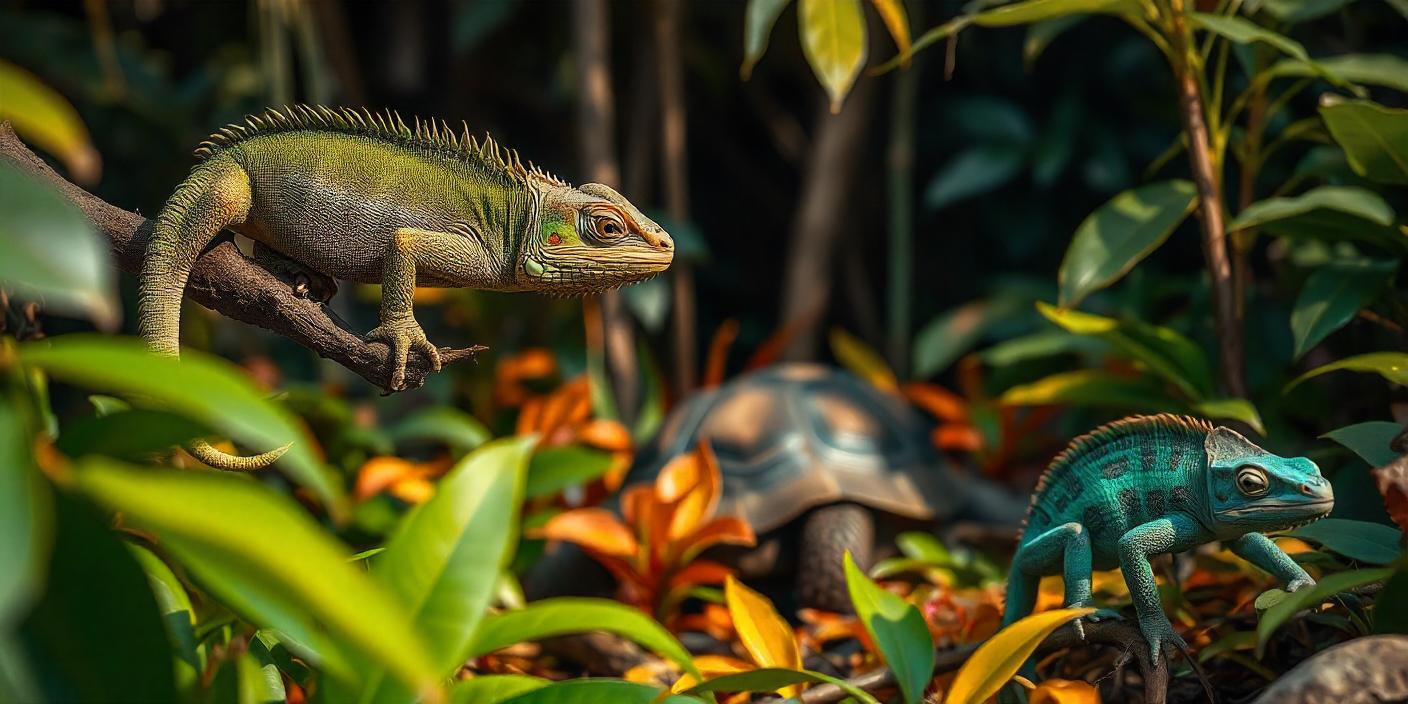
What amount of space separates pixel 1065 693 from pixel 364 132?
3.42 feet

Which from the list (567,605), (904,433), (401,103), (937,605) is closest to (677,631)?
(937,605)

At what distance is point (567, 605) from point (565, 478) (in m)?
0.95

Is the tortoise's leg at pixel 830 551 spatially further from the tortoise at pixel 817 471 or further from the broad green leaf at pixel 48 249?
the broad green leaf at pixel 48 249

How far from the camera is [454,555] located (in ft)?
3.99

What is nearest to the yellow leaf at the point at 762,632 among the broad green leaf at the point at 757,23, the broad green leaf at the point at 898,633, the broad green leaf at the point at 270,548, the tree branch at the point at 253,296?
the broad green leaf at the point at 898,633

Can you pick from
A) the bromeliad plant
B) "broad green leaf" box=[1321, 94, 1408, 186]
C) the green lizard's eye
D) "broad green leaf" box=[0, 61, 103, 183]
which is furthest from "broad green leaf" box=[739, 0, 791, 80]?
"broad green leaf" box=[0, 61, 103, 183]

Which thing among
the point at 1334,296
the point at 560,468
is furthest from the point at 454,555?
the point at 1334,296

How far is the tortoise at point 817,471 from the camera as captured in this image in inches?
93.4

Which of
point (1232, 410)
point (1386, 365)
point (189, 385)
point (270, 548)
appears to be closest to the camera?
point (270, 548)

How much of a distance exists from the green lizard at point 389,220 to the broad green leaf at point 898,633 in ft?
1.77

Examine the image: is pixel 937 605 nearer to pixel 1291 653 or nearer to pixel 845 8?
pixel 1291 653

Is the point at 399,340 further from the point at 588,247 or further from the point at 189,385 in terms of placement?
the point at 189,385

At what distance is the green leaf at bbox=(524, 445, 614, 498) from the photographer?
221cm

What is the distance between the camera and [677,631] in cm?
226
